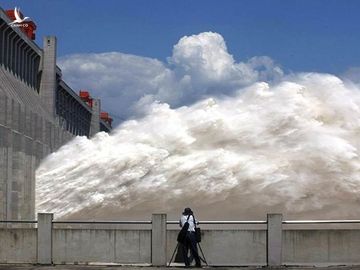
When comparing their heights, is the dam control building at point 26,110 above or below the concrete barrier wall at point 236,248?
above

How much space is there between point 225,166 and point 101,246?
25.2m

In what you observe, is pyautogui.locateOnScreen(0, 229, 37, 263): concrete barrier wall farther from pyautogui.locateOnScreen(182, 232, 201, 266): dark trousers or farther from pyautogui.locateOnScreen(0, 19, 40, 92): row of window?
pyautogui.locateOnScreen(0, 19, 40, 92): row of window

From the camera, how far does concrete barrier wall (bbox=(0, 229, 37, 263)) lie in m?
20.7

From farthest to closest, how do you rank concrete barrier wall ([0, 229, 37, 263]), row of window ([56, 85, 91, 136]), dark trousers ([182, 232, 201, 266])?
row of window ([56, 85, 91, 136])
concrete barrier wall ([0, 229, 37, 263])
dark trousers ([182, 232, 201, 266])

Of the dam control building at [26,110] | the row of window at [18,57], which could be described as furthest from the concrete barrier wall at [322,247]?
the row of window at [18,57]

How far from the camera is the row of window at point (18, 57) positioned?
54.2 metres

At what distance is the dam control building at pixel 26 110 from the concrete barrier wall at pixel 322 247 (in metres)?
21.8

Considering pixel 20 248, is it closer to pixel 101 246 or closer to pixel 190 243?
pixel 101 246

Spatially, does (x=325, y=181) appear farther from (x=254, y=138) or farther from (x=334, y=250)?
(x=334, y=250)

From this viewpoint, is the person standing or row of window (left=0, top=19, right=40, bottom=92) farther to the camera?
row of window (left=0, top=19, right=40, bottom=92)

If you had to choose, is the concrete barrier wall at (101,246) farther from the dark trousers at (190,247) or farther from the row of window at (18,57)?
the row of window at (18,57)

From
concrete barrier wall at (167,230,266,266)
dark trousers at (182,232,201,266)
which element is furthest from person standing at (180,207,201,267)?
concrete barrier wall at (167,230,266,266)

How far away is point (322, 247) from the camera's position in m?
20.1

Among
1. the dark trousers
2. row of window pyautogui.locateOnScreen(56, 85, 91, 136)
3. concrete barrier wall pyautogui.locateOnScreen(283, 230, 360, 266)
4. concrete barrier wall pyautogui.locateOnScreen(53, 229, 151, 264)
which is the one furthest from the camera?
row of window pyautogui.locateOnScreen(56, 85, 91, 136)
